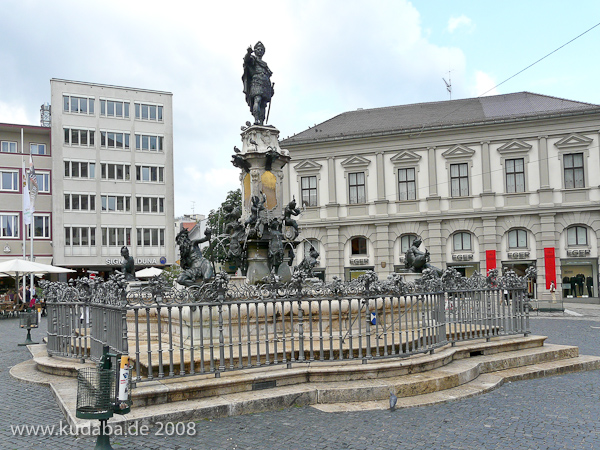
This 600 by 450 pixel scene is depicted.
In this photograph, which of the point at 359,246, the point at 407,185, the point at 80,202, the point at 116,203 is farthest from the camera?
the point at 116,203

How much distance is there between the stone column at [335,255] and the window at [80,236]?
19.4m

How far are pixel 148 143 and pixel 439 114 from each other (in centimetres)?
2435

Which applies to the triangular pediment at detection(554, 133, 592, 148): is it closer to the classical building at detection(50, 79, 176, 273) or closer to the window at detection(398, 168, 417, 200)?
the window at detection(398, 168, 417, 200)

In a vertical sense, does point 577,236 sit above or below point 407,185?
below

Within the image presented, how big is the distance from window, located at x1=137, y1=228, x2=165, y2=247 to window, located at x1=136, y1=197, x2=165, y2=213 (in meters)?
1.64

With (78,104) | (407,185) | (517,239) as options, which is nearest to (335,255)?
(407,185)

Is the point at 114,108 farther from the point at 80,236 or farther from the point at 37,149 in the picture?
the point at 80,236

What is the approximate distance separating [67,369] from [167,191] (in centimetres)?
3901

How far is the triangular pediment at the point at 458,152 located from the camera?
3725cm

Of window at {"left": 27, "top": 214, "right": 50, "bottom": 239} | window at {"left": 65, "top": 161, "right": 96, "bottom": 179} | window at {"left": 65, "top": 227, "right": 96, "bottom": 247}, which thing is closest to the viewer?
window at {"left": 27, "top": 214, "right": 50, "bottom": 239}

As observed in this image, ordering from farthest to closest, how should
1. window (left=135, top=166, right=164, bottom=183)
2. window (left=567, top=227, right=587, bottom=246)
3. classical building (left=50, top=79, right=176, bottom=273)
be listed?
1. window (left=135, top=166, right=164, bottom=183)
2. classical building (left=50, top=79, right=176, bottom=273)
3. window (left=567, top=227, right=587, bottom=246)

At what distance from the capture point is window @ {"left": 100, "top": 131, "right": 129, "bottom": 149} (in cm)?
4488

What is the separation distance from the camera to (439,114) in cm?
3994

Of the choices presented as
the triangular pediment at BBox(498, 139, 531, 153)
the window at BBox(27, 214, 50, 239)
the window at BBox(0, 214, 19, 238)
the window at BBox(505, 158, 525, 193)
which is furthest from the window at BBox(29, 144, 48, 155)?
the window at BBox(505, 158, 525, 193)
